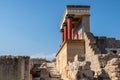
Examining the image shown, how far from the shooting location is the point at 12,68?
83.8 feet

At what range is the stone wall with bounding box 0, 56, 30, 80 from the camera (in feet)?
83.3

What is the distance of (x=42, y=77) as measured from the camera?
99.3 ft

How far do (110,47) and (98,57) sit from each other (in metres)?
10.8

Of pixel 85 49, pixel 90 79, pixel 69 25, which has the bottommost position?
pixel 90 79

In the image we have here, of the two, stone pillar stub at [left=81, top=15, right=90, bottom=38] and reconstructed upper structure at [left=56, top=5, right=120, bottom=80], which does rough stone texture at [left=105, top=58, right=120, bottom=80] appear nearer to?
reconstructed upper structure at [left=56, top=5, right=120, bottom=80]

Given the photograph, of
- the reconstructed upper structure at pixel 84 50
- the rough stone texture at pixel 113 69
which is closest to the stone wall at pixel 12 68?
the reconstructed upper structure at pixel 84 50

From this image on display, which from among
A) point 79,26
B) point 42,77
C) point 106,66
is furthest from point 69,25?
point 106,66

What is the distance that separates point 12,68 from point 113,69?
23.0 feet

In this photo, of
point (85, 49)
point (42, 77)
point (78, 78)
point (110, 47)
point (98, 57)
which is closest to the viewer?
point (78, 78)

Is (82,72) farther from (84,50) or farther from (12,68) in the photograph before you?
(84,50)

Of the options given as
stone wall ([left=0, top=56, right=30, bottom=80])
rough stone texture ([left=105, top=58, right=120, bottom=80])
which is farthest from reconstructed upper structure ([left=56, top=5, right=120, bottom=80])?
stone wall ([left=0, top=56, right=30, bottom=80])

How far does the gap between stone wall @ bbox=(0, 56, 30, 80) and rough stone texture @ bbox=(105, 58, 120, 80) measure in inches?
232

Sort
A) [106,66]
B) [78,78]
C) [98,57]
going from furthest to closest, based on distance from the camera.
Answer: [98,57] → [106,66] → [78,78]

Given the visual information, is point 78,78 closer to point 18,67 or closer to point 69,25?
point 18,67
